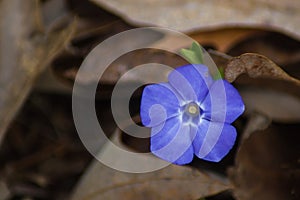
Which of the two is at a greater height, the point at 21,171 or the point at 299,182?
the point at 299,182

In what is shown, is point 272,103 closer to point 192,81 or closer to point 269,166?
point 269,166

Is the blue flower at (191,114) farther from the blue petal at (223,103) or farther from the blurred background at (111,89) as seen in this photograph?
the blurred background at (111,89)

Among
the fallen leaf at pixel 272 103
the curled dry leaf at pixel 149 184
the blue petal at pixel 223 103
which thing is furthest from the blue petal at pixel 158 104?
the fallen leaf at pixel 272 103

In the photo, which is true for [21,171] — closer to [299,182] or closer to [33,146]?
[33,146]

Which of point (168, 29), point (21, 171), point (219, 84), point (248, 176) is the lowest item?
point (21, 171)

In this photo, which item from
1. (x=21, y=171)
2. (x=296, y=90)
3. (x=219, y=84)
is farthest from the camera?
(x=21, y=171)

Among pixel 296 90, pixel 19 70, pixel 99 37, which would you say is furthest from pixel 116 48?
pixel 296 90
